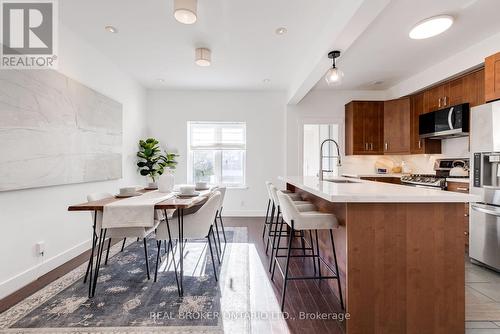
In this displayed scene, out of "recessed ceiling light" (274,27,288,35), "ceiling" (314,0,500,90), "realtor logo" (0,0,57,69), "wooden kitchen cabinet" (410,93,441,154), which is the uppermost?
"recessed ceiling light" (274,27,288,35)

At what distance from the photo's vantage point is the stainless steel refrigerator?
254cm

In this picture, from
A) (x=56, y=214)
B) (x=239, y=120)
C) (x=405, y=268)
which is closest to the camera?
(x=405, y=268)

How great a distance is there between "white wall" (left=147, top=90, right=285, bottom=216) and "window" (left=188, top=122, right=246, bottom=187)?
0.17 meters

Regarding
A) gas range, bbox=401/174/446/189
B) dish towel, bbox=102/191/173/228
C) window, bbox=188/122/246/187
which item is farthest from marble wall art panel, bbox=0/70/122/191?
gas range, bbox=401/174/446/189

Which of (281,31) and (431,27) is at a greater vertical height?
(281,31)

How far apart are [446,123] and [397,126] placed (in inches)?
40.0

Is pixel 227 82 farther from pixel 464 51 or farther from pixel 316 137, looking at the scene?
pixel 464 51

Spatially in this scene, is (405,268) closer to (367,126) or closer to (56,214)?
(56,214)

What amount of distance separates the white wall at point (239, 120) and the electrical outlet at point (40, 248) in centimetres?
289

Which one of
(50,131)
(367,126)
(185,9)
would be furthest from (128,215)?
(367,126)

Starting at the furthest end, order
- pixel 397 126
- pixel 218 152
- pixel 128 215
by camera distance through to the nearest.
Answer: pixel 218 152
pixel 397 126
pixel 128 215

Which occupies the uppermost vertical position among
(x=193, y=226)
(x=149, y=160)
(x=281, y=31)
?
(x=281, y=31)

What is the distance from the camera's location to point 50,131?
2572 millimetres

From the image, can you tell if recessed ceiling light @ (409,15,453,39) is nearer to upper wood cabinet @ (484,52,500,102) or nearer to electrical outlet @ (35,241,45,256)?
upper wood cabinet @ (484,52,500,102)
